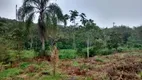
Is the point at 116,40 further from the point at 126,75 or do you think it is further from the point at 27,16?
the point at 126,75

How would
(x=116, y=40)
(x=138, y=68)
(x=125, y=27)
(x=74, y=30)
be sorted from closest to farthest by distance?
(x=138, y=68) < (x=116, y=40) < (x=74, y=30) < (x=125, y=27)

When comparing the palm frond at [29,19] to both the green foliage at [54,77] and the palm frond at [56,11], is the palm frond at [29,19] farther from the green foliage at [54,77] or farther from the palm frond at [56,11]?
the green foliage at [54,77]

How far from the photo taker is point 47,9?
20.9m

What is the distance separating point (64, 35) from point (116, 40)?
7.78 metres

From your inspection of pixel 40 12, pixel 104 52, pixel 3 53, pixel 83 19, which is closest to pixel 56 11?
pixel 40 12

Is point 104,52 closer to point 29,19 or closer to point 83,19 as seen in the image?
point 83,19

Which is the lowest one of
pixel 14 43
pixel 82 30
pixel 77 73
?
pixel 77 73

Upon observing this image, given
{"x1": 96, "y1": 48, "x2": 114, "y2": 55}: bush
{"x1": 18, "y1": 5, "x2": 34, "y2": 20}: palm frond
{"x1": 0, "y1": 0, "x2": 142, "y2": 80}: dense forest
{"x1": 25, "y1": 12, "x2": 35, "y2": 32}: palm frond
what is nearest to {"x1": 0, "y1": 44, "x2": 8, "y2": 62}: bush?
{"x1": 0, "y1": 0, "x2": 142, "y2": 80}: dense forest

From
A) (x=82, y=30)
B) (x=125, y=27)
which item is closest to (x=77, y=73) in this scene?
(x=82, y=30)

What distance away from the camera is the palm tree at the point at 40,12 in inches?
809

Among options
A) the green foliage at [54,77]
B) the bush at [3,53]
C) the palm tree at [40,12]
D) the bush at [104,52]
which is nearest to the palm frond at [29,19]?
the palm tree at [40,12]

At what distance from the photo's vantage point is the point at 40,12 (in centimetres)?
2086

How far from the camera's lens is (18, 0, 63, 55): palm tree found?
2055 centimetres

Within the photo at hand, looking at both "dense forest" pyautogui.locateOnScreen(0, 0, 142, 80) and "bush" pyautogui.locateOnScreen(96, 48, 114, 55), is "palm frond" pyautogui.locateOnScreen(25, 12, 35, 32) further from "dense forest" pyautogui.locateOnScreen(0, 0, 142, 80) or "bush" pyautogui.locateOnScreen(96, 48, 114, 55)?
"bush" pyautogui.locateOnScreen(96, 48, 114, 55)
